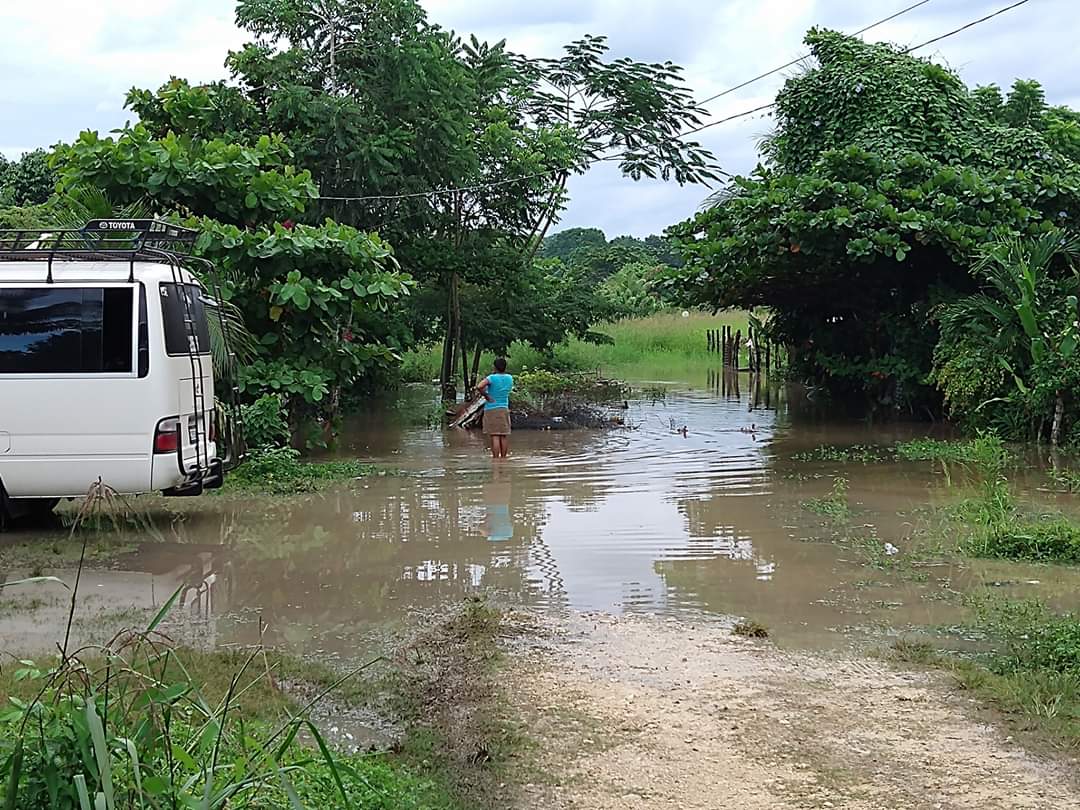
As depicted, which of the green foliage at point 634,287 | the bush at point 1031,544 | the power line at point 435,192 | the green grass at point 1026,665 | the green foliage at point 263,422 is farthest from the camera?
the green foliage at point 634,287

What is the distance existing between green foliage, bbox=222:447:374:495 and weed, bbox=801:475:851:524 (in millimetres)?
5421

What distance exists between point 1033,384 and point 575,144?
42.3 ft

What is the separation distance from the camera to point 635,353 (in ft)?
142

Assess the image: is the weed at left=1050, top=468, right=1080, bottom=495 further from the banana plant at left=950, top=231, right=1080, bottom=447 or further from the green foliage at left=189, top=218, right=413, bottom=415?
the green foliage at left=189, top=218, right=413, bottom=415

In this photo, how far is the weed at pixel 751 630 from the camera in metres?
7.34

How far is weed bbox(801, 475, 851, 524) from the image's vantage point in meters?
11.5

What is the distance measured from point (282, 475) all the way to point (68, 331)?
4.21m

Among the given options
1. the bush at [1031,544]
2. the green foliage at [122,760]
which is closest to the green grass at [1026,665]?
the bush at [1031,544]

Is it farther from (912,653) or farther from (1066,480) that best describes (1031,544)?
(1066,480)

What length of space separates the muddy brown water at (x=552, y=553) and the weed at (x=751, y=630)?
100 mm

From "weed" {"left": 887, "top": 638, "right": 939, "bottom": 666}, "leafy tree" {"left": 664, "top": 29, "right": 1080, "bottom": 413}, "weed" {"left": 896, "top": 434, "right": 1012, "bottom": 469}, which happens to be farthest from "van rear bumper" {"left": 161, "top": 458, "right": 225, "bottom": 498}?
"leafy tree" {"left": 664, "top": 29, "right": 1080, "bottom": 413}

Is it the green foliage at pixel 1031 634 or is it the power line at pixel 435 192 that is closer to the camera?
the green foliage at pixel 1031 634

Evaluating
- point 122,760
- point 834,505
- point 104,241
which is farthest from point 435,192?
point 122,760

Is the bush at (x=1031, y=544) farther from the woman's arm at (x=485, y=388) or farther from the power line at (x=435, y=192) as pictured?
the power line at (x=435, y=192)
